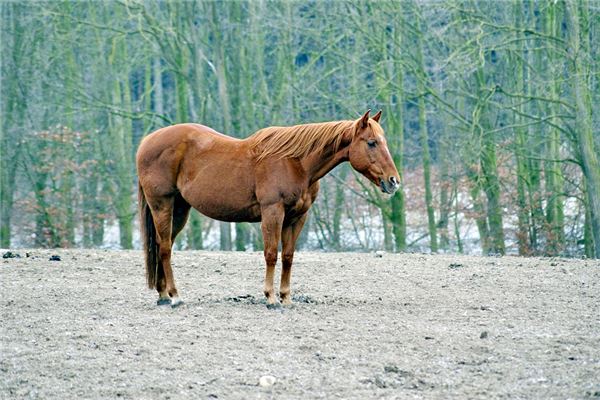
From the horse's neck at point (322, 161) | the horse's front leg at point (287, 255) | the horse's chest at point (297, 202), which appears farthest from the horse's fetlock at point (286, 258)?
the horse's neck at point (322, 161)

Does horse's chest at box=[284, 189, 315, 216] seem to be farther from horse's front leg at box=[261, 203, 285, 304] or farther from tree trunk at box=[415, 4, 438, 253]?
tree trunk at box=[415, 4, 438, 253]

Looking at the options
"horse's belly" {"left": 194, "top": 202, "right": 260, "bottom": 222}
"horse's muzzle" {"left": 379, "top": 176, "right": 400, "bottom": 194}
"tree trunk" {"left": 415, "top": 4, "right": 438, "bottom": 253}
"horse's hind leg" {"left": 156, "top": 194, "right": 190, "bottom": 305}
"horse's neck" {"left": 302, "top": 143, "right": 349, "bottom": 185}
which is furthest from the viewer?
"tree trunk" {"left": 415, "top": 4, "right": 438, "bottom": 253}

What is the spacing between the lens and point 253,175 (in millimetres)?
8469

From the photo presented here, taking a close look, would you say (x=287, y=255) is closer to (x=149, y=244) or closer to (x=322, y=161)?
(x=322, y=161)

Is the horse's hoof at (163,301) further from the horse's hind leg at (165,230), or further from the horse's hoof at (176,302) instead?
the horse's hoof at (176,302)

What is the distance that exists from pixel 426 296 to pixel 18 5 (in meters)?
18.0

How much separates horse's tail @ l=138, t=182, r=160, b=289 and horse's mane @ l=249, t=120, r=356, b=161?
4.62ft

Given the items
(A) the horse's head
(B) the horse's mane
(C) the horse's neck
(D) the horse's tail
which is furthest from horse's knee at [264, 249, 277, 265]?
(D) the horse's tail

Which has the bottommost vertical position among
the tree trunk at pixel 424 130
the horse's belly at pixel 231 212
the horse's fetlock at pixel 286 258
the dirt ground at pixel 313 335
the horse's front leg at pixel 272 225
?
the dirt ground at pixel 313 335

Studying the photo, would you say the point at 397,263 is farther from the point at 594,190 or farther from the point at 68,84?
the point at 68,84

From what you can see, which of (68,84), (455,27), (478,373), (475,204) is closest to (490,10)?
(455,27)

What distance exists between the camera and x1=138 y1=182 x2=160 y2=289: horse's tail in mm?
8977

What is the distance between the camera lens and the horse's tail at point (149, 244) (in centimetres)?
898

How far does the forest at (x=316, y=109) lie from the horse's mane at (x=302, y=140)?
976 cm
